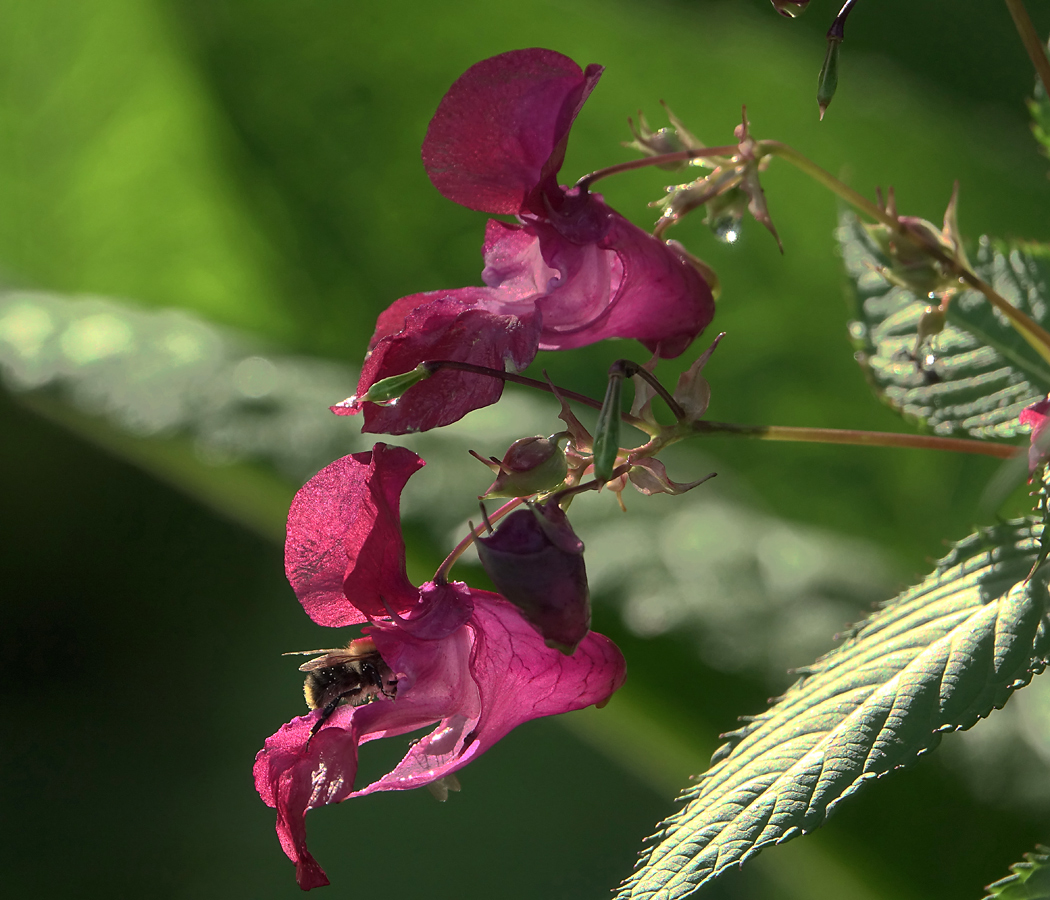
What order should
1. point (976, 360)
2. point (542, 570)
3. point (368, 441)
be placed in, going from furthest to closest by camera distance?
point (368, 441) → point (976, 360) → point (542, 570)

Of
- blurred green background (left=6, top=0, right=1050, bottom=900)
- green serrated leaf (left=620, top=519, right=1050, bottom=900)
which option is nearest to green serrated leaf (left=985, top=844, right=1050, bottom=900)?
green serrated leaf (left=620, top=519, right=1050, bottom=900)

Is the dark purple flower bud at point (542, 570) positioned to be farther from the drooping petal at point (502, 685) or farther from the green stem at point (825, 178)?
the green stem at point (825, 178)

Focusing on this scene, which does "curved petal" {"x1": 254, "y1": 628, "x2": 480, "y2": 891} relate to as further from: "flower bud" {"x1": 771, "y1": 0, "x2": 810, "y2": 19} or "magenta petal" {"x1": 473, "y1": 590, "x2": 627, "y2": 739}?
"flower bud" {"x1": 771, "y1": 0, "x2": 810, "y2": 19}

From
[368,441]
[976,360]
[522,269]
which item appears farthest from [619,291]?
[368,441]

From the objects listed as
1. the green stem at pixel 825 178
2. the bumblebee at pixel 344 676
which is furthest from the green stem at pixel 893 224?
the bumblebee at pixel 344 676

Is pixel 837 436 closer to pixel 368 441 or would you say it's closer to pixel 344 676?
pixel 344 676

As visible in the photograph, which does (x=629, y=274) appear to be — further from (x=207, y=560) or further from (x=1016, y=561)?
(x=207, y=560)
